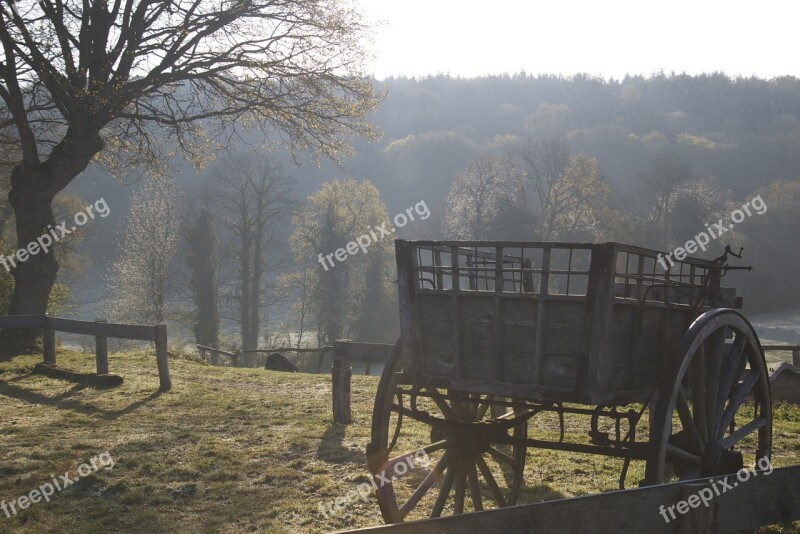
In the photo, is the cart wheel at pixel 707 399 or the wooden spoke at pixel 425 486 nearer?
the cart wheel at pixel 707 399

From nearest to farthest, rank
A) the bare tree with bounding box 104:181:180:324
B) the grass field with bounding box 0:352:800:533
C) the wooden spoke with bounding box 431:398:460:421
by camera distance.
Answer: the wooden spoke with bounding box 431:398:460:421 < the grass field with bounding box 0:352:800:533 < the bare tree with bounding box 104:181:180:324

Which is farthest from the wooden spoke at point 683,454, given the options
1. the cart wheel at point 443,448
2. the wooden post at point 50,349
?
the wooden post at point 50,349

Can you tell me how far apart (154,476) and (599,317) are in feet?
16.9

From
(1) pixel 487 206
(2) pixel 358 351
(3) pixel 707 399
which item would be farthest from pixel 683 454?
(1) pixel 487 206

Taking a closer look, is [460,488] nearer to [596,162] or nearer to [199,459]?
[199,459]

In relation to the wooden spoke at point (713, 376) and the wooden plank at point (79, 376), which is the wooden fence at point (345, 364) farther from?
the wooden spoke at point (713, 376)

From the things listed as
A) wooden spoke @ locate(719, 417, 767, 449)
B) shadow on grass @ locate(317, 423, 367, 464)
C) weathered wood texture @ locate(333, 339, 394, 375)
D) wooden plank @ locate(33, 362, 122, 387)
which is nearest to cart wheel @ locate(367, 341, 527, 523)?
wooden spoke @ locate(719, 417, 767, 449)

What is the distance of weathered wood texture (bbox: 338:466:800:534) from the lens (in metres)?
2.73

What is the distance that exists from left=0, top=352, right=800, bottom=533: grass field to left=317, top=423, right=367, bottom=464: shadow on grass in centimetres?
1

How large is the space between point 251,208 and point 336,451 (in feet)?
143

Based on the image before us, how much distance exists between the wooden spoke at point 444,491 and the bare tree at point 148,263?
36.9 metres

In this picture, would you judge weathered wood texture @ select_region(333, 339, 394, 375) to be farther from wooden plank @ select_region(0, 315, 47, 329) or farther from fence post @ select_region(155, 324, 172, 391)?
wooden plank @ select_region(0, 315, 47, 329)

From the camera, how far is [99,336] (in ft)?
42.7

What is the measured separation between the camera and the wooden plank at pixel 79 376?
1275 centimetres
